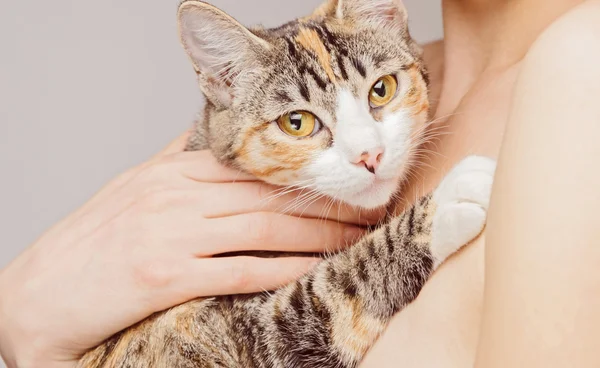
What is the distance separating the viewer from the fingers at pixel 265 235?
127 centimetres

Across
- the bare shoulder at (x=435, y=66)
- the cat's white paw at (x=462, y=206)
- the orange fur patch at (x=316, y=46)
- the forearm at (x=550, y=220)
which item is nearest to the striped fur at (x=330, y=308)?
the cat's white paw at (x=462, y=206)

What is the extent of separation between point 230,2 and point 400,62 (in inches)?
54.0

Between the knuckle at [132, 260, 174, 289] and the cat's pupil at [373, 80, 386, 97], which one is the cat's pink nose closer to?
the cat's pupil at [373, 80, 386, 97]

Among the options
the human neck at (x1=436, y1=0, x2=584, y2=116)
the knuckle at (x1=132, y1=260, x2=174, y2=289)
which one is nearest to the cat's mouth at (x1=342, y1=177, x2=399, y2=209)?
the human neck at (x1=436, y1=0, x2=584, y2=116)

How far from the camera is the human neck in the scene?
1299 millimetres

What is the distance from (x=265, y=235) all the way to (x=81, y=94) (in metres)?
1.48

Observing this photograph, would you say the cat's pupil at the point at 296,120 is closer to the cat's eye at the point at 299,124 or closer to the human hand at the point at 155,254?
the cat's eye at the point at 299,124

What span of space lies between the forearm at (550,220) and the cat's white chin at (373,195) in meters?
0.45

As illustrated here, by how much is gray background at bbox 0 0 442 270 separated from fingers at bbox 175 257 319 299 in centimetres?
147

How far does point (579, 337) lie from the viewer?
0.72 meters

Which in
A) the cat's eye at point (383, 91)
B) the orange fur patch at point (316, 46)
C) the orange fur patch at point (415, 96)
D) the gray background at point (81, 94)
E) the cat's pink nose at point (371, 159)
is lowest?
the gray background at point (81, 94)

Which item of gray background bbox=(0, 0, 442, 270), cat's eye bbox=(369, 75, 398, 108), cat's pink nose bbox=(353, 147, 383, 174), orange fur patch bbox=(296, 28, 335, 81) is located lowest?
gray background bbox=(0, 0, 442, 270)

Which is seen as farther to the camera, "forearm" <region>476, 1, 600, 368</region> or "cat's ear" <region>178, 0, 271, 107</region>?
"cat's ear" <region>178, 0, 271, 107</region>

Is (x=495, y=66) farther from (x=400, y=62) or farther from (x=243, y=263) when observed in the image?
(x=243, y=263)
